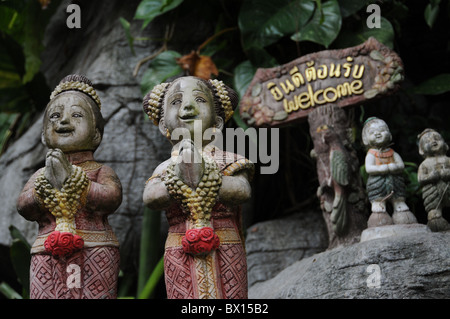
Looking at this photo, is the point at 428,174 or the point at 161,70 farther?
the point at 161,70

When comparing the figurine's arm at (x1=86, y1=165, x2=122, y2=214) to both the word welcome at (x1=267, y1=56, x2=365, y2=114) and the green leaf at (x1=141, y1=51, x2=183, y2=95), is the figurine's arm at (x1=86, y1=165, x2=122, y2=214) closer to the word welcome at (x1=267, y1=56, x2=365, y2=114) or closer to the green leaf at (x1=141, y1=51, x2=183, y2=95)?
the word welcome at (x1=267, y1=56, x2=365, y2=114)

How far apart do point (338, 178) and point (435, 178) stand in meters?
0.65

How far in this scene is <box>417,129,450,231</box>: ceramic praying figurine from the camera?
3.25 metres

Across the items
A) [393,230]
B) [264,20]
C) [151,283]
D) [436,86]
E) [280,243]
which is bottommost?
[151,283]

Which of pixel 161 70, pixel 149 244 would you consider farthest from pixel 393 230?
pixel 161 70

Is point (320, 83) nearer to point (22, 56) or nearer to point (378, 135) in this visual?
point (378, 135)

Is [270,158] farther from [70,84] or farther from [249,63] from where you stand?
[70,84]

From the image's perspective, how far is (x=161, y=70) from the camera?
467 centimetres

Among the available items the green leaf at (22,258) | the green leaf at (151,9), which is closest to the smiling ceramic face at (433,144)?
the green leaf at (151,9)

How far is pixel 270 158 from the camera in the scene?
198 inches

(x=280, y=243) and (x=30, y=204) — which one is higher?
(x=280, y=243)

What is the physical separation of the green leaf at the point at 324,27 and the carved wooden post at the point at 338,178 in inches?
22.6

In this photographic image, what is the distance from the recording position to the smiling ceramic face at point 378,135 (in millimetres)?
3447
